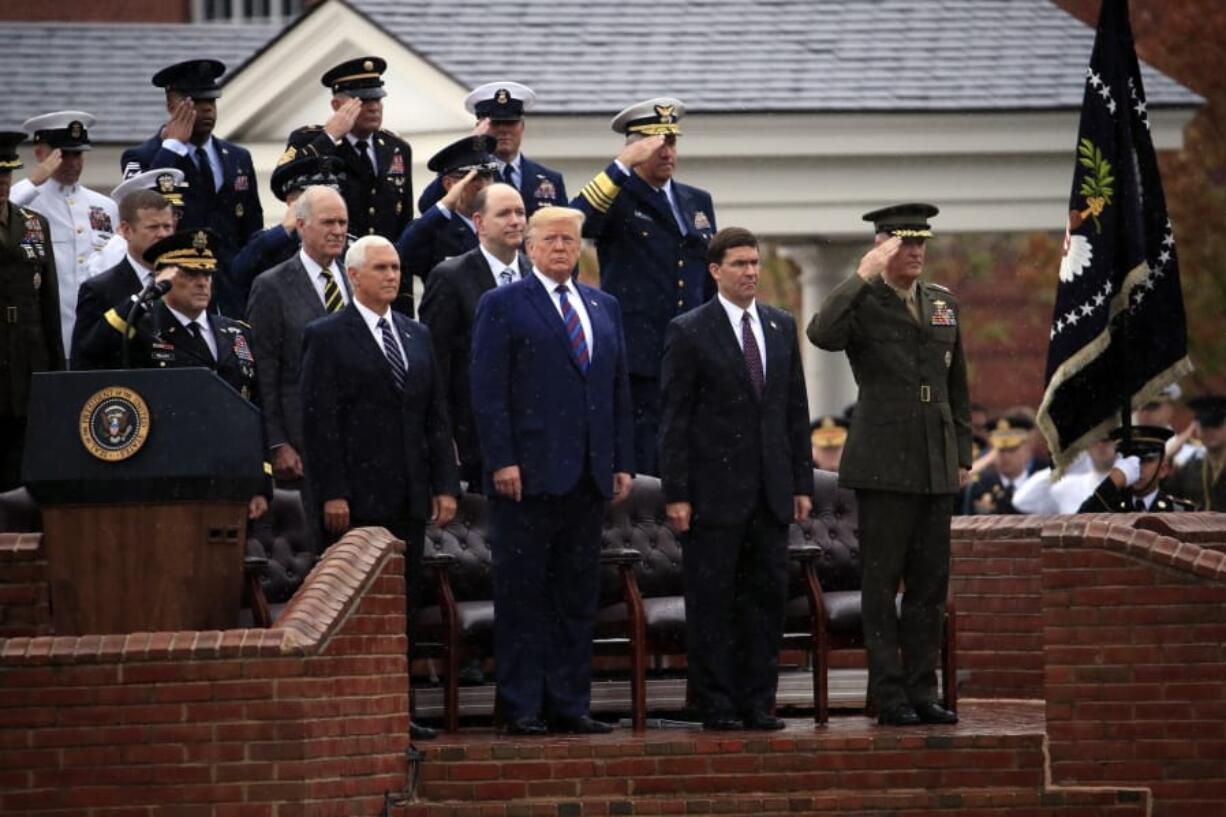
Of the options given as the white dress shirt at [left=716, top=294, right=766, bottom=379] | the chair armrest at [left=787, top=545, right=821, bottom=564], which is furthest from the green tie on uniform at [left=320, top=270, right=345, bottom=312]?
the chair armrest at [left=787, top=545, right=821, bottom=564]

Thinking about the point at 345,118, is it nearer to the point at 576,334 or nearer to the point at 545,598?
the point at 576,334

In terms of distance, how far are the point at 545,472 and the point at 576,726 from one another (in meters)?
1.11

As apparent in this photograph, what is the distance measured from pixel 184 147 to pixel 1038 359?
2397 cm

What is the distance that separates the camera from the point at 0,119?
88.9 ft

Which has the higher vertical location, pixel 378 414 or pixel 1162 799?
pixel 378 414

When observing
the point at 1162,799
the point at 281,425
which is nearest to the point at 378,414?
the point at 281,425

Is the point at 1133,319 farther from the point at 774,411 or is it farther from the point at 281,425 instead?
the point at 281,425

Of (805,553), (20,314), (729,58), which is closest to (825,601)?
(805,553)

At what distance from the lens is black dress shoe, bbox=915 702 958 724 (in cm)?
1377

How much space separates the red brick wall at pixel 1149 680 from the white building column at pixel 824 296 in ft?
32.5

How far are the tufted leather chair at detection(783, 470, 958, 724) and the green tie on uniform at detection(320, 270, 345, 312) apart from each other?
232 centimetres

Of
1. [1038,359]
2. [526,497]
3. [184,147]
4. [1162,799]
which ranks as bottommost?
[1038,359]

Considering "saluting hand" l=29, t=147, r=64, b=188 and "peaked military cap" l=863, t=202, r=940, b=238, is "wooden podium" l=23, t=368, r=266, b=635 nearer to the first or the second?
"peaked military cap" l=863, t=202, r=940, b=238

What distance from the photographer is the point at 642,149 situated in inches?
587
